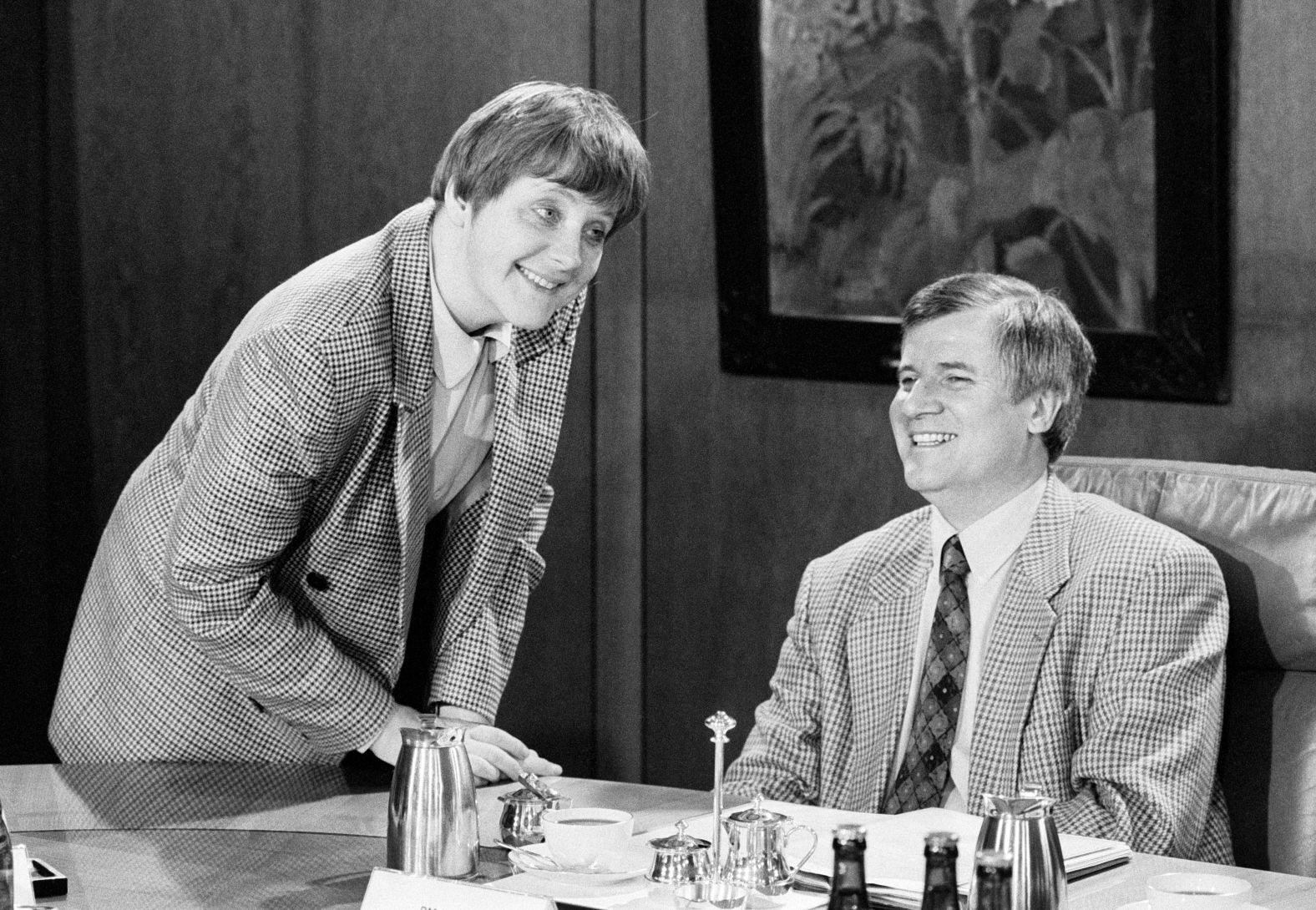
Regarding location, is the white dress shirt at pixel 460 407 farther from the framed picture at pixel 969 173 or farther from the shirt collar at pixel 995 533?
the framed picture at pixel 969 173

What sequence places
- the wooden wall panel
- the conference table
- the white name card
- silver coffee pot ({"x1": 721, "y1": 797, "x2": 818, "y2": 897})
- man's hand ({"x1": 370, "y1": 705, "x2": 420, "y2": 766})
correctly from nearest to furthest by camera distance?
the white name card, silver coffee pot ({"x1": 721, "y1": 797, "x2": 818, "y2": 897}), the conference table, man's hand ({"x1": 370, "y1": 705, "x2": 420, "y2": 766}), the wooden wall panel

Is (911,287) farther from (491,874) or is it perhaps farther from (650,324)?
(491,874)

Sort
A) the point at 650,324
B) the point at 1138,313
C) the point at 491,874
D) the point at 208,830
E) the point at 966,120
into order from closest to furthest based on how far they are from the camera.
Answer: the point at 491,874, the point at 208,830, the point at 1138,313, the point at 966,120, the point at 650,324

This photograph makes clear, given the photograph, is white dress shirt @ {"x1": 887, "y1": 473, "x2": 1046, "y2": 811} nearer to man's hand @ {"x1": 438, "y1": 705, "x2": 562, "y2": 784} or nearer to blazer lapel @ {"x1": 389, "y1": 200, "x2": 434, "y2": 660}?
man's hand @ {"x1": 438, "y1": 705, "x2": 562, "y2": 784}

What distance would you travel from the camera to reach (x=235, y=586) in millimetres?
2199

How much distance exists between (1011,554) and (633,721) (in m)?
1.82

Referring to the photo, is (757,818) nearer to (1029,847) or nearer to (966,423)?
(1029,847)

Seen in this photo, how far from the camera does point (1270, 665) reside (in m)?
2.33

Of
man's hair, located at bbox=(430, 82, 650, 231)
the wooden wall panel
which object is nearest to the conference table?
man's hair, located at bbox=(430, 82, 650, 231)

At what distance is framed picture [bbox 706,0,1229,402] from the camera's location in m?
3.07

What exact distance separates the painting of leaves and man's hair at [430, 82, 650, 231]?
1.16m

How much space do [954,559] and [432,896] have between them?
1217 millimetres

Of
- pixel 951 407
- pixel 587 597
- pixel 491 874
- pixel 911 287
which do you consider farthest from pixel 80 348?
pixel 491 874

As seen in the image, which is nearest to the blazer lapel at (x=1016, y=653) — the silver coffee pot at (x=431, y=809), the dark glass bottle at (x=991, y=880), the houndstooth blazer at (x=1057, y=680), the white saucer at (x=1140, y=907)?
the houndstooth blazer at (x=1057, y=680)
